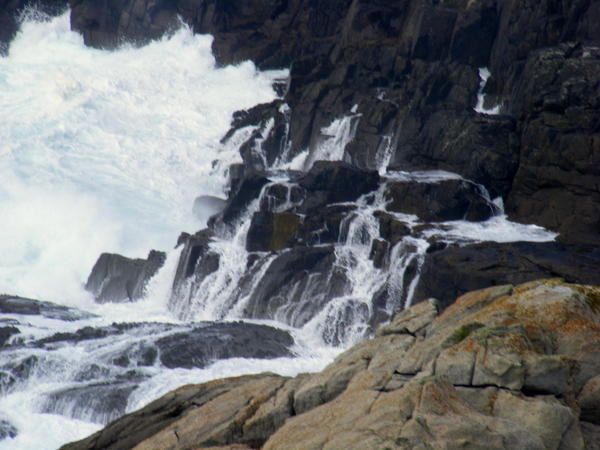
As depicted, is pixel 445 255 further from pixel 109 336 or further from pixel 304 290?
pixel 109 336

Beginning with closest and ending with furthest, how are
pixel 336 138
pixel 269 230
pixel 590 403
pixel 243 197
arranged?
1. pixel 590 403
2. pixel 269 230
3. pixel 243 197
4. pixel 336 138

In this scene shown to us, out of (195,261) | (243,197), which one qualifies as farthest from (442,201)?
(195,261)

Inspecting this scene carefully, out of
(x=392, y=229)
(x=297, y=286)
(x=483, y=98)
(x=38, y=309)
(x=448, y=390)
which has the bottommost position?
(x=38, y=309)

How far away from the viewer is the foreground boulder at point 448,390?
1384cm

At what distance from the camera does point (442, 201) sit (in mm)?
43344

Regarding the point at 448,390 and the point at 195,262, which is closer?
the point at 448,390

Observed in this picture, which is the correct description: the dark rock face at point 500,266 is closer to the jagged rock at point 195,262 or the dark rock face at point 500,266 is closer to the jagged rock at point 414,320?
the jagged rock at point 195,262

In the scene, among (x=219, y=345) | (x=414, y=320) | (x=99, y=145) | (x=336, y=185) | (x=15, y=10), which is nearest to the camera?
(x=414, y=320)

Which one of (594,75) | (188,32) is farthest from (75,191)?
(594,75)

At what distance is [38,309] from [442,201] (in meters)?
16.8

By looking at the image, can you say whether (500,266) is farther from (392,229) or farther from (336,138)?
(336,138)

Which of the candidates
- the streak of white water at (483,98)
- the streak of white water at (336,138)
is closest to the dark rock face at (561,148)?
the streak of white water at (483,98)

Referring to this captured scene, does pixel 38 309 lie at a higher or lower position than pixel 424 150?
lower

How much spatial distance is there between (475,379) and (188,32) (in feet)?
234
